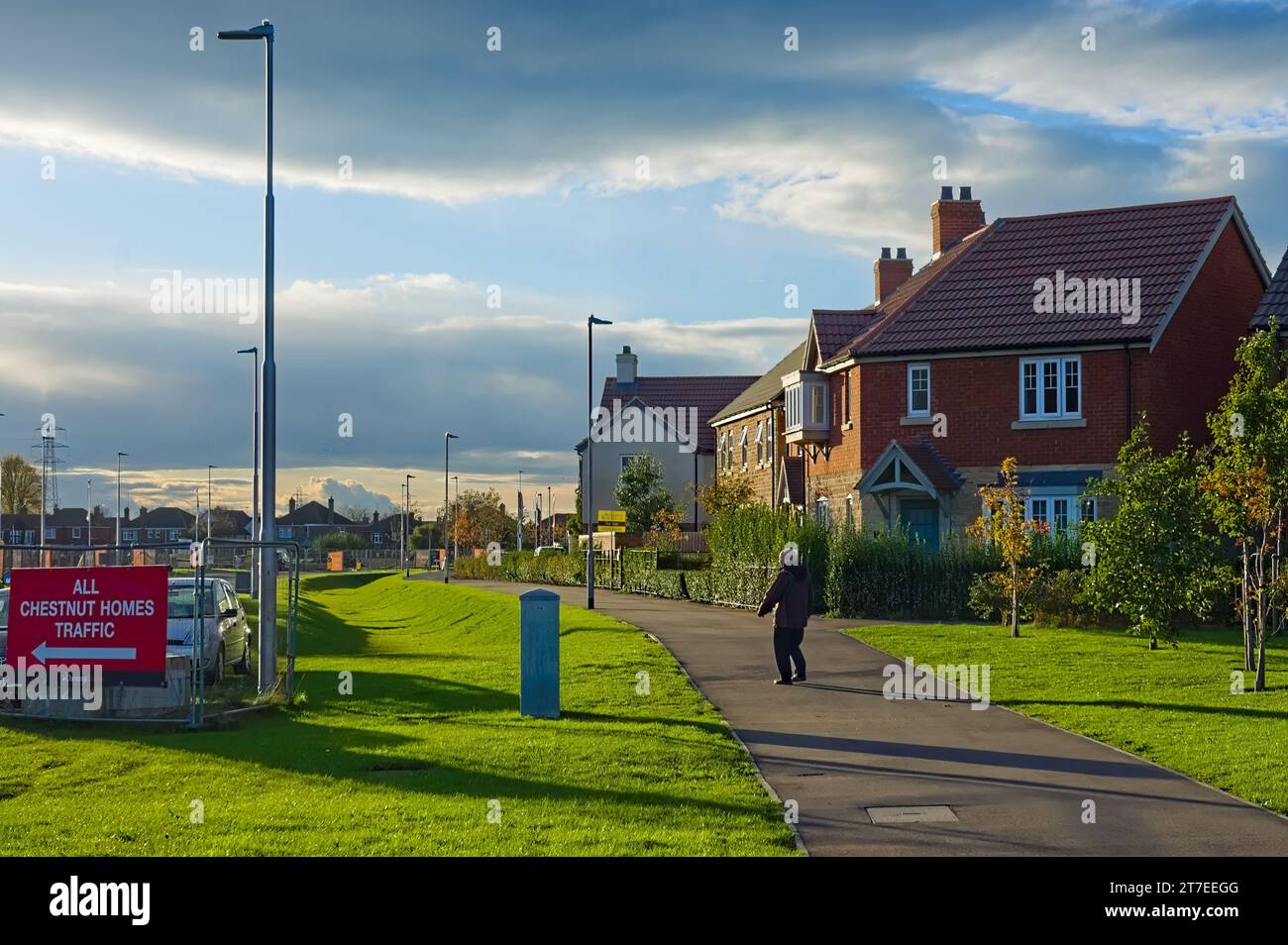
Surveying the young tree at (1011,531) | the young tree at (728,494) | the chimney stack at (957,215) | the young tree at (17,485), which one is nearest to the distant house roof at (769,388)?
the young tree at (728,494)

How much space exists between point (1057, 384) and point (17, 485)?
137 m

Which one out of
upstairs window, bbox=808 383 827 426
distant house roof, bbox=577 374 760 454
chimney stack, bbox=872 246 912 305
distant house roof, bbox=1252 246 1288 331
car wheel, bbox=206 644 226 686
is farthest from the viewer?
distant house roof, bbox=577 374 760 454

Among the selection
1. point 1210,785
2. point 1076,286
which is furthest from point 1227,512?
point 1076,286

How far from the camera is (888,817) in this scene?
1073cm

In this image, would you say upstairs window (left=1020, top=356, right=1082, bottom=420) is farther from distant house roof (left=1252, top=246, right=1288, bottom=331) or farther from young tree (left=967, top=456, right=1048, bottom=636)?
young tree (left=967, top=456, right=1048, bottom=636)

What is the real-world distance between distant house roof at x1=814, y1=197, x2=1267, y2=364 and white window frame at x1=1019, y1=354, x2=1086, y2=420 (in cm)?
52

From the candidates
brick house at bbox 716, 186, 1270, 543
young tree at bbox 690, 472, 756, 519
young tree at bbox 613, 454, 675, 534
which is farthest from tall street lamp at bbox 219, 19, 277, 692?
young tree at bbox 613, 454, 675, 534

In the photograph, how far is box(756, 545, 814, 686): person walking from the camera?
64.1ft

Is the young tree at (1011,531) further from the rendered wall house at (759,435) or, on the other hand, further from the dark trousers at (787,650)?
the rendered wall house at (759,435)

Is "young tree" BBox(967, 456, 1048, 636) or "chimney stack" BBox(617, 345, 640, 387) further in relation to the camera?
"chimney stack" BBox(617, 345, 640, 387)

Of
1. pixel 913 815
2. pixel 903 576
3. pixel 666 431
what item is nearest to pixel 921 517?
pixel 903 576

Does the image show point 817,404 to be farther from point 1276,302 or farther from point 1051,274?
point 1276,302

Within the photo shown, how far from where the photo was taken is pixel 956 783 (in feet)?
40.0

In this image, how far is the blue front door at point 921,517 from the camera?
129 feet
